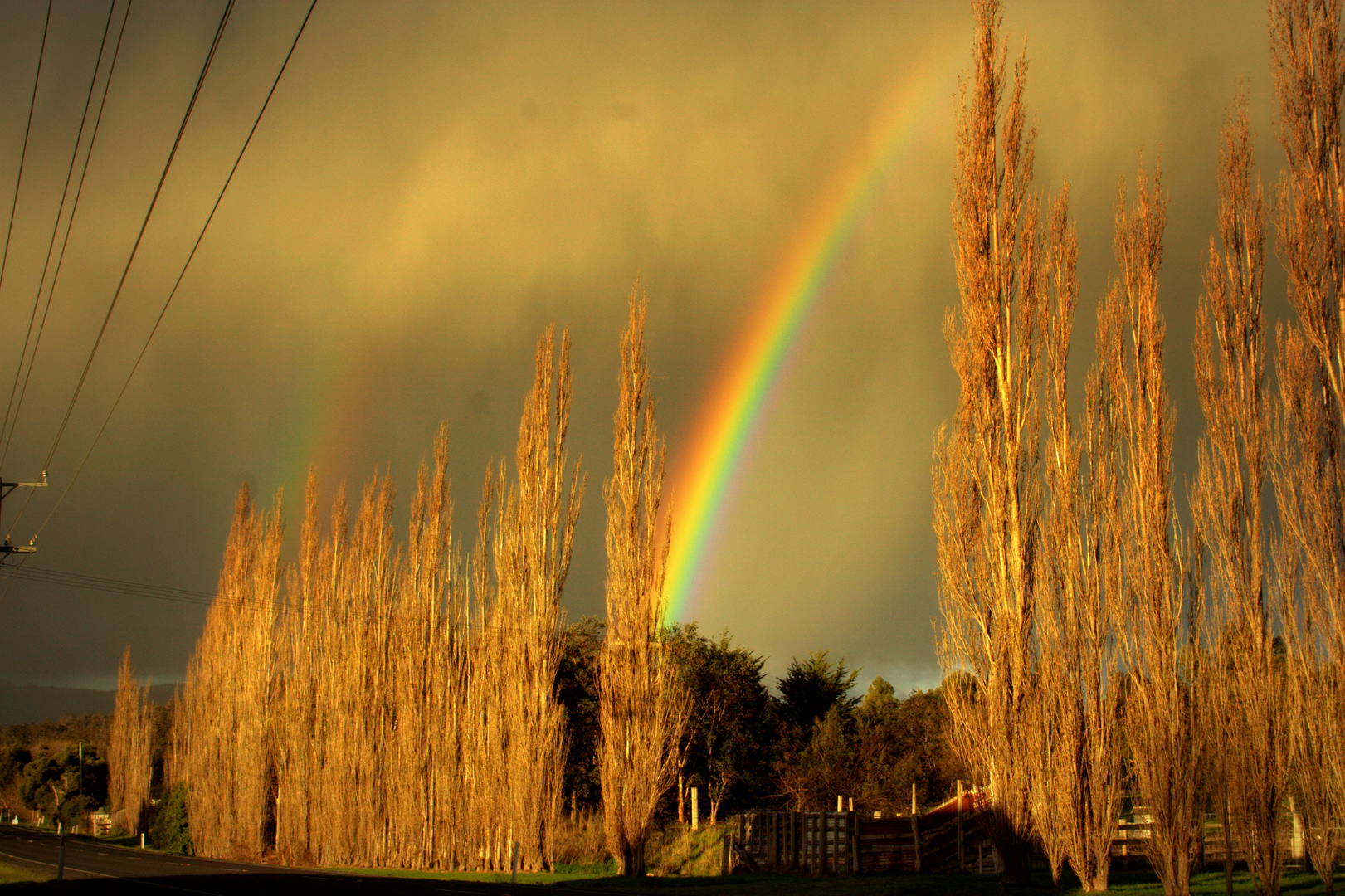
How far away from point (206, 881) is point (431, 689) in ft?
31.4

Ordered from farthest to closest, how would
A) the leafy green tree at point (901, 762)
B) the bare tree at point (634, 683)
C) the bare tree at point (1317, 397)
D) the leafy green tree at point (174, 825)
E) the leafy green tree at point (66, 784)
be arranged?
1. the leafy green tree at point (66, 784)
2. the leafy green tree at point (174, 825)
3. the leafy green tree at point (901, 762)
4. the bare tree at point (634, 683)
5. the bare tree at point (1317, 397)

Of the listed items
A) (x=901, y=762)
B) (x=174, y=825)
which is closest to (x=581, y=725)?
(x=901, y=762)

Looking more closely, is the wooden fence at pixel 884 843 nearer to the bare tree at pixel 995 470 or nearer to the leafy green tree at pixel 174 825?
the bare tree at pixel 995 470

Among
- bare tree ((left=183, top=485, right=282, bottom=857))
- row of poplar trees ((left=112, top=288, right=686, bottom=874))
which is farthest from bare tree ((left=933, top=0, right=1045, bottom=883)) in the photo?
bare tree ((left=183, top=485, right=282, bottom=857))

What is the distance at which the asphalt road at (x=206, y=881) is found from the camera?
16.8m

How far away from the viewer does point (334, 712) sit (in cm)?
3081

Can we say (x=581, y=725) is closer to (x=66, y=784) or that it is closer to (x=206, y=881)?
(x=206, y=881)

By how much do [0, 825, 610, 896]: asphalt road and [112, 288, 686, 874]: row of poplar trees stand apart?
3005 mm

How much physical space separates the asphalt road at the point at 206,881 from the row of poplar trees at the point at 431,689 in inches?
118

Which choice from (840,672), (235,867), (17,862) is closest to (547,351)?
(235,867)

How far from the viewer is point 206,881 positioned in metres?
19.4

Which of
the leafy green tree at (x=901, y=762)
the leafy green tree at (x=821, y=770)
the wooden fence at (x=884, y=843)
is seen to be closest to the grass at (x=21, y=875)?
the wooden fence at (x=884, y=843)

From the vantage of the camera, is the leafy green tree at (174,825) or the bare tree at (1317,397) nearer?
the bare tree at (1317,397)

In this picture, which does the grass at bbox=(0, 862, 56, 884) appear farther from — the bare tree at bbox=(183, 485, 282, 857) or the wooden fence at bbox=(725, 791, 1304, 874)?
the wooden fence at bbox=(725, 791, 1304, 874)
